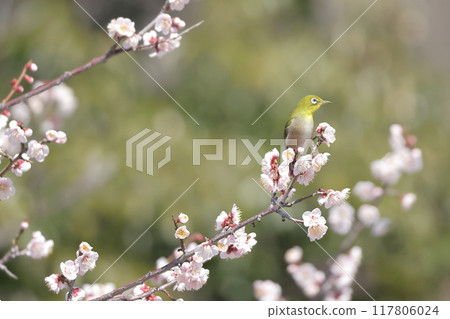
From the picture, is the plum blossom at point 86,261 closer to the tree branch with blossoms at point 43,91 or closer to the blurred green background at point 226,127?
the tree branch with blossoms at point 43,91

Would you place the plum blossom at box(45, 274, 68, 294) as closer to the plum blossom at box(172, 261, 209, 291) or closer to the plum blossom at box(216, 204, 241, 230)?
the plum blossom at box(172, 261, 209, 291)

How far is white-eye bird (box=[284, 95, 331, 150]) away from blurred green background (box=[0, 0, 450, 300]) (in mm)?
1423

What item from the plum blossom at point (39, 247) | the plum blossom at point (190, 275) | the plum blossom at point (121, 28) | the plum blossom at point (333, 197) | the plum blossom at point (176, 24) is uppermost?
the plum blossom at point (176, 24)

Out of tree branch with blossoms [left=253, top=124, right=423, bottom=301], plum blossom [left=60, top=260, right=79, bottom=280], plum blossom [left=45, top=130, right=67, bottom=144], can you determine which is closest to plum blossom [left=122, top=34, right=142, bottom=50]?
plum blossom [left=45, top=130, right=67, bottom=144]

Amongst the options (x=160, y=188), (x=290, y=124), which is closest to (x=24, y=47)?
(x=160, y=188)

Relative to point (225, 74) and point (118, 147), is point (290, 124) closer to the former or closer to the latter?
point (118, 147)

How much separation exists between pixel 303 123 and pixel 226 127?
2.02m

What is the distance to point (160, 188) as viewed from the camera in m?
3.02

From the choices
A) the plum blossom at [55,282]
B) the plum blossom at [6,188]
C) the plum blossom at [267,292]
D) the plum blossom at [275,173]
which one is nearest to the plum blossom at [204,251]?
the plum blossom at [275,173]

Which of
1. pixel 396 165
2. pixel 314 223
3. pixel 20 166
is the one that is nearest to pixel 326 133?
pixel 314 223

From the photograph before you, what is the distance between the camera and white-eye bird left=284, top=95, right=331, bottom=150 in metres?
1.51

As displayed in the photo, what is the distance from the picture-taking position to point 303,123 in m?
1.52

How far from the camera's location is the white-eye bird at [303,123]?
59.4 inches

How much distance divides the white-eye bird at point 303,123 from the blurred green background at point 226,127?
4.67 ft
